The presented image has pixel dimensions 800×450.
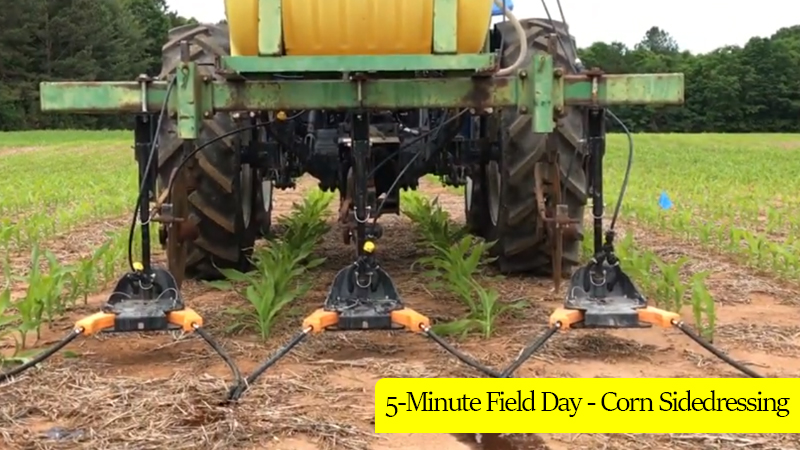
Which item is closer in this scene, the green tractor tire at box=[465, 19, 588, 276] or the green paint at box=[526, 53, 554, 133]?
the green paint at box=[526, 53, 554, 133]

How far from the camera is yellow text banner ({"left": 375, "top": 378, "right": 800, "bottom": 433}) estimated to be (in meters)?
2.63

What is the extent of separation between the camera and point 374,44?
3354 mm

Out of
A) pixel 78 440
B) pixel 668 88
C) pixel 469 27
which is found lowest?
pixel 78 440

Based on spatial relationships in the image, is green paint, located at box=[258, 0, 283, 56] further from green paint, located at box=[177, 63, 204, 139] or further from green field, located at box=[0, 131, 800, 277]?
green field, located at box=[0, 131, 800, 277]

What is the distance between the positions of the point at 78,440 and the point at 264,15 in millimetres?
1660

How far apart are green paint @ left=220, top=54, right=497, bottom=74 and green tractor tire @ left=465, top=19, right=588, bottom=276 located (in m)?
0.93

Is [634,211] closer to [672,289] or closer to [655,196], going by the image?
[655,196]

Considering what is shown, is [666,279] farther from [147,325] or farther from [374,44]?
[147,325]

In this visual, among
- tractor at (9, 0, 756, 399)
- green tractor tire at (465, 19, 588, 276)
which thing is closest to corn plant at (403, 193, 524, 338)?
green tractor tire at (465, 19, 588, 276)

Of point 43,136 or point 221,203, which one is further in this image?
point 43,136

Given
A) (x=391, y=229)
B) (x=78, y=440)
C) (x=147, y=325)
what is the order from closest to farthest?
(x=78, y=440)
(x=147, y=325)
(x=391, y=229)

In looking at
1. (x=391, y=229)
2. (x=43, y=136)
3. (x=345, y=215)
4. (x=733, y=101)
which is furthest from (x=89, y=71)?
(x=345, y=215)

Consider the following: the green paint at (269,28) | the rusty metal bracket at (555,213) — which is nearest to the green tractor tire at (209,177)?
the green paint at (269,28)

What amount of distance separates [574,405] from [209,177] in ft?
7.87
